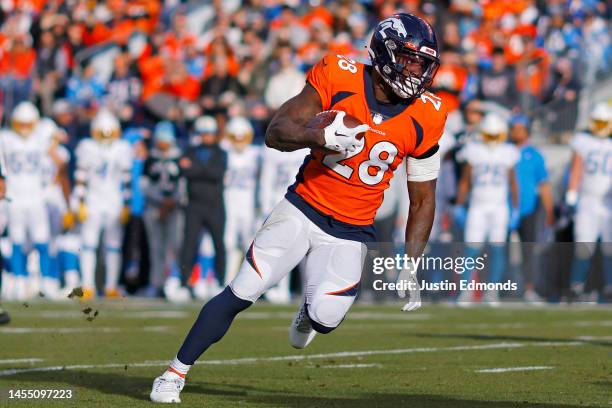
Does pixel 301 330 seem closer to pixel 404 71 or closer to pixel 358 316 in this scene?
pixel 404 71

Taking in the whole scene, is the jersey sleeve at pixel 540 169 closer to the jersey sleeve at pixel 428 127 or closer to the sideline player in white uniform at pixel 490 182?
the sideline player in white uniform at pixel 490 182

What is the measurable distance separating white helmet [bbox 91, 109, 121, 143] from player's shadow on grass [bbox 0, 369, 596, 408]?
26.1ft

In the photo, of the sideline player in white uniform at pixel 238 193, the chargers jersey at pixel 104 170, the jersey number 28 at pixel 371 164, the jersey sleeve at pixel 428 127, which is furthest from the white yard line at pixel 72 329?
the jersey sleeve at pixel 428 127

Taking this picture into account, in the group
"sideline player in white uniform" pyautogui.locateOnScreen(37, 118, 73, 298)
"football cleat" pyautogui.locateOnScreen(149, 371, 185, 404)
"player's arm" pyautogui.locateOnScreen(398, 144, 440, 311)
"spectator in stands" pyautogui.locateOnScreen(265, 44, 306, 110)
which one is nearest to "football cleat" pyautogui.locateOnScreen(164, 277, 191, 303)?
"sideline player in white uniform" pyautogui.locateOnScreen(37, 118, 73, 298)

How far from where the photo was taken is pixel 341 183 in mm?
6941

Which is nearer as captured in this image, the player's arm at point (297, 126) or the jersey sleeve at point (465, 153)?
the player's arm at point (297, 126)

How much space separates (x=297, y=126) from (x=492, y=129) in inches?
347

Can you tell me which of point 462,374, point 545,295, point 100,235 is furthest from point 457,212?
point 462,374

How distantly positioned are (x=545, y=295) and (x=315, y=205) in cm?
847

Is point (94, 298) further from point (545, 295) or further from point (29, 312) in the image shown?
point (545, 295)

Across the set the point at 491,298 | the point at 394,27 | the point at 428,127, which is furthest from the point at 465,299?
the point at 394,27

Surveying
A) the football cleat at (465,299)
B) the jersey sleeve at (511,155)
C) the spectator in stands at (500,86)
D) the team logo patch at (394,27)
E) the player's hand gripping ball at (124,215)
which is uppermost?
the team logo patch at (394,27)

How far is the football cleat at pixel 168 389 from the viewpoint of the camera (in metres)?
6.73

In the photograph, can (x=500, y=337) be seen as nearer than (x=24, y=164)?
Yes
